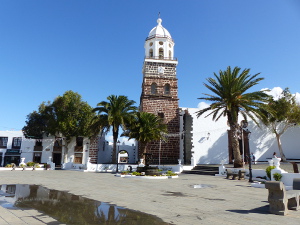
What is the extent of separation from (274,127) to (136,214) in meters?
27.3

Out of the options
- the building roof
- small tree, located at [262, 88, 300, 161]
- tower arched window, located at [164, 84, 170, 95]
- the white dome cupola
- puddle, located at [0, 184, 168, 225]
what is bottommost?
puddle, located at [0, 184, 168, 225]

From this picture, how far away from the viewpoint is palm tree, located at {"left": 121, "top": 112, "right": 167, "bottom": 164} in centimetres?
2581

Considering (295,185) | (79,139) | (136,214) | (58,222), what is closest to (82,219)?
(58,222)

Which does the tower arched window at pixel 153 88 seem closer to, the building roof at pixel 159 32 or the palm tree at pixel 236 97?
the building roof at pixel 159 32

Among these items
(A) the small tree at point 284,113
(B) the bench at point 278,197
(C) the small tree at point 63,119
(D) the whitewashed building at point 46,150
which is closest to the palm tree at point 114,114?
(C) the small tree at point 63,119

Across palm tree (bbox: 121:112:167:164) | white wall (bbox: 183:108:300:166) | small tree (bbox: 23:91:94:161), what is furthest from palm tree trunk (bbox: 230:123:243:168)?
small tree (bbox: 23:91:94:161)

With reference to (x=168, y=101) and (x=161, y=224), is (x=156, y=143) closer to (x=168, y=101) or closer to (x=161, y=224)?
(x=168, y=101)

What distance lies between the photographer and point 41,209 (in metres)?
6.29

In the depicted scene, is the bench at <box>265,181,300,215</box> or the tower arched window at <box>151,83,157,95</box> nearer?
the bench at <box>265,181,300,215</box>

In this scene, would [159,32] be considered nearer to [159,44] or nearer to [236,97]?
[159,44]

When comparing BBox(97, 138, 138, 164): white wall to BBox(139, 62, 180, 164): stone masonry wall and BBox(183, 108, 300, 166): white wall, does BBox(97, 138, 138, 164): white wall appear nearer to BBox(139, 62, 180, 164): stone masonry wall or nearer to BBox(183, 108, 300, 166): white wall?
BBox(139, 62, 180, 164): stone masonry wall

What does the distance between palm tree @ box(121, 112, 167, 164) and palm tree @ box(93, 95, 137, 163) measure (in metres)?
1.02

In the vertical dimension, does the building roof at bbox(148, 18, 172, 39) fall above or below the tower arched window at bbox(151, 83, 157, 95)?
above

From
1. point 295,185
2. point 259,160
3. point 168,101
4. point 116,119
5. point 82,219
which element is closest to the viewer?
point 82,219
